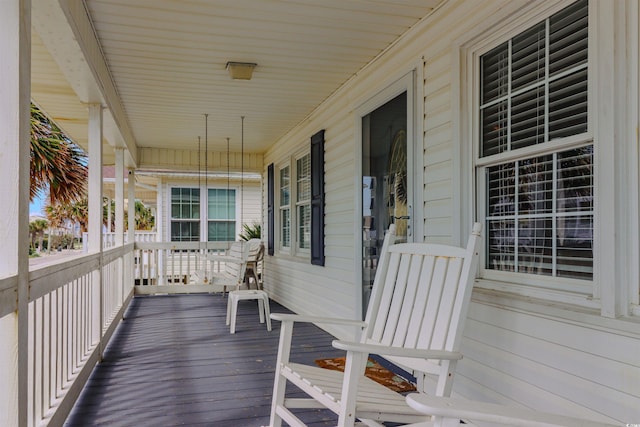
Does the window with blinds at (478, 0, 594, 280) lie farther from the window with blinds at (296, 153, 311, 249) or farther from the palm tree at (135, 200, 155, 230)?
the palm tree at (135, 200, 155, 230)

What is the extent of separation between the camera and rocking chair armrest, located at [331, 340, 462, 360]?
1.71 metres

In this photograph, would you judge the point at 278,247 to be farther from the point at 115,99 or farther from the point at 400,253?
the point at 400,253

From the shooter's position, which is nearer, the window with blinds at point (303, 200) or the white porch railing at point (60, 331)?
the white porch railing at point (60, 331)

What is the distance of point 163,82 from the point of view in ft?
14.6

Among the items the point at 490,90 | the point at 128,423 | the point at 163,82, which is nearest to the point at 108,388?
the point at 128,423

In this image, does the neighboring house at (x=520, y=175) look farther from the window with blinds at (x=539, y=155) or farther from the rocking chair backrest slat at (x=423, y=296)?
the rocking chair backrest slat at (x=423, y=296)

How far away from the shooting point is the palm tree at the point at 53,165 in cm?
627

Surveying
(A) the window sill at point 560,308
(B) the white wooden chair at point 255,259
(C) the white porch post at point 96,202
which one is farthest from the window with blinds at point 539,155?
(B) the white wooden chair at point 255,259

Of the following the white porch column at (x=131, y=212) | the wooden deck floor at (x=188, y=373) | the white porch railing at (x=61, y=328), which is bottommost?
the wooden deck floor at (x=188, y=373)

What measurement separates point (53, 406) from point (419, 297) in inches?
77.9

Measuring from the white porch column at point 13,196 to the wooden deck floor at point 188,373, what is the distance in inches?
42.2

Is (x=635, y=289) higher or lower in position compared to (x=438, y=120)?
lower

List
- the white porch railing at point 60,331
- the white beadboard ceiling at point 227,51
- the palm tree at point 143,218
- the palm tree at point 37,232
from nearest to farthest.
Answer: the white porch railing at point 60,331, the white beadboard ceiling at point 227,51, the palm tree at point 37,232, the palm tree at point 143,218

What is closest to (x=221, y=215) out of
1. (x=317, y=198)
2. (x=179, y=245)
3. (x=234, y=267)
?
(x=179, y=245)
